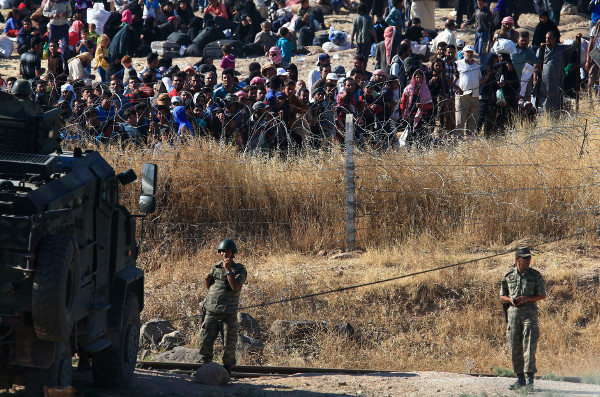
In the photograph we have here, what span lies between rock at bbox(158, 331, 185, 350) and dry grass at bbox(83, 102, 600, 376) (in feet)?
0.68

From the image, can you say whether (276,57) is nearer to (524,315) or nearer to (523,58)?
(523,58)

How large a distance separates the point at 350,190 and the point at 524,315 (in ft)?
15.1

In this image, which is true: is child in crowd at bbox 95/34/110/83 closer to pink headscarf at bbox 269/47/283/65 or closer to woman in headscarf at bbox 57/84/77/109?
pink headscarf at bbox 269/47/283/65

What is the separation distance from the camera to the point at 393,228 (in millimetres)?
13859

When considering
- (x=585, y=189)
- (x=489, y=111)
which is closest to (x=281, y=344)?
(x=585, y=189)

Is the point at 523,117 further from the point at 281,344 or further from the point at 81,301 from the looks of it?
the point at 81,301

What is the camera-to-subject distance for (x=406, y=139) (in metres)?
14.6

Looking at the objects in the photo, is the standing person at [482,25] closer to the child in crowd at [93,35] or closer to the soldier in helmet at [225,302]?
the child in crowd at [93,35]

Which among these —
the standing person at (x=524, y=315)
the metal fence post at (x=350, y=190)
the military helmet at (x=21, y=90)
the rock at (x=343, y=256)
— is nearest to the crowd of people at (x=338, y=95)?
the metal fence post at (x=350, y=190)

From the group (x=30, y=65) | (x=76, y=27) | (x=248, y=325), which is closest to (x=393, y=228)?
(x=248, y=325)

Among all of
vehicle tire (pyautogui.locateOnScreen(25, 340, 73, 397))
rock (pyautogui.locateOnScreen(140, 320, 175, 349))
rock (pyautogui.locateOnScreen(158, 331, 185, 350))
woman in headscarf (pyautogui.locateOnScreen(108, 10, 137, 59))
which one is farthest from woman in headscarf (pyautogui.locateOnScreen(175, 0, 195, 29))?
vehicle tire (pyautogui.locateOnScreen(25, 340, 73, 397))

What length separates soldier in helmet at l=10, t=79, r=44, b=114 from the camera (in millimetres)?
8188

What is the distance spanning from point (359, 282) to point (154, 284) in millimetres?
3097

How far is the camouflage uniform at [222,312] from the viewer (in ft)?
32.5
